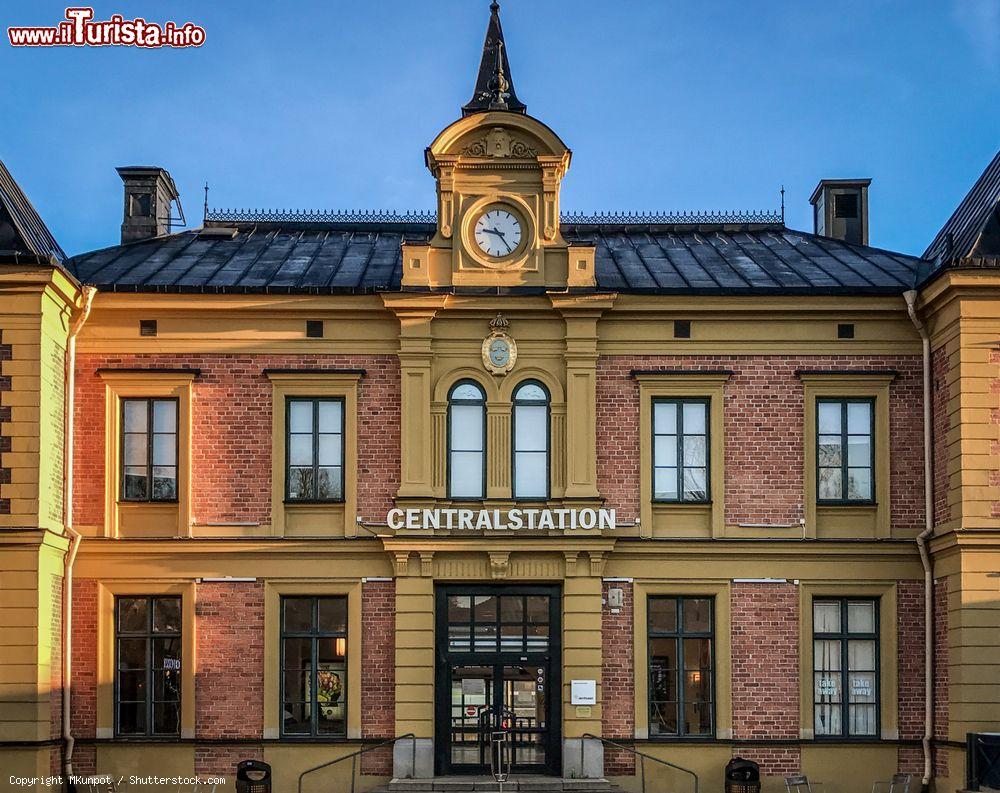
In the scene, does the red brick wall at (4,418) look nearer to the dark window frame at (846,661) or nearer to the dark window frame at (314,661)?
the dark window frame at (314,661)

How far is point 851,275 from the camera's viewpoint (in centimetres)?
2527

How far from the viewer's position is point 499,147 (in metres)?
24.4

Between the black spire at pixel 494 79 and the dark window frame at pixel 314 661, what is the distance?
900 centimetres

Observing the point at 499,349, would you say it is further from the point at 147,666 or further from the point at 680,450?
→ the point at 147,666

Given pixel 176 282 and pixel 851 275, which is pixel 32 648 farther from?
pixel 851 275

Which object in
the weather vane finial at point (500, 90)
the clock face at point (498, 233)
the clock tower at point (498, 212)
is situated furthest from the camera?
the weather vane finial at point (500, 90)

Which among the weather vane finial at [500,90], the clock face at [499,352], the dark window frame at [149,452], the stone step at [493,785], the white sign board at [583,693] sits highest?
the weather vane finial at [500,90]

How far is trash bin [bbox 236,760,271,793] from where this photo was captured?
22.3m

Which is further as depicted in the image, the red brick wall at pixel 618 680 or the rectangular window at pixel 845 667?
the rectangular window at pixel 845 667

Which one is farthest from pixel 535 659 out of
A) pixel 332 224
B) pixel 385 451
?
pixel 332 224

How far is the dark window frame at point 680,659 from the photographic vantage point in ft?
77.0

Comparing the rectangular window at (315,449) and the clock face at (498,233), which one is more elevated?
the clock face at (498,233)

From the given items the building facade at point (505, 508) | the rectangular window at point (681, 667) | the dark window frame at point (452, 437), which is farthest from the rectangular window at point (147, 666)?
the rectangular window at point (681, 667)

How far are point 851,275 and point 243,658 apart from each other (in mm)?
12162
